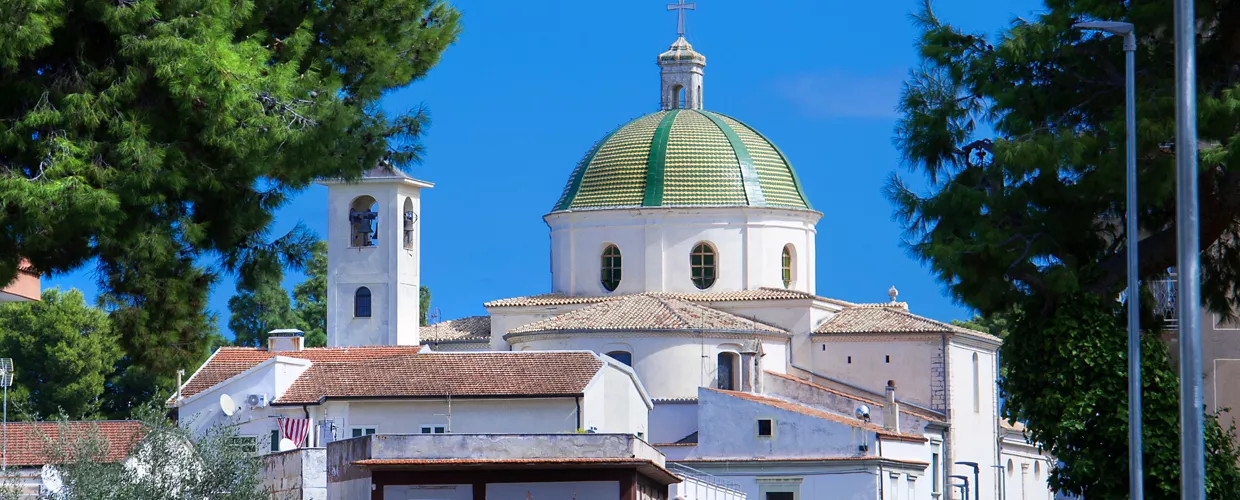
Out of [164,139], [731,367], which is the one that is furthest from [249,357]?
[164,139]

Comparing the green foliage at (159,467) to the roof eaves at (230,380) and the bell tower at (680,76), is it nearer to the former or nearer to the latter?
the roof eaves at (230,380)

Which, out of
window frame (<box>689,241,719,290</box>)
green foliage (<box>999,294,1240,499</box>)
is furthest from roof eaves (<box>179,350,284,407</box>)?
green foliage (<box>999,294,1240,499</box>)

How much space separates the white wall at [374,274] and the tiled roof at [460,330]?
284 cm

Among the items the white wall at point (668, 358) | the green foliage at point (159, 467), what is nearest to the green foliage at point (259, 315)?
the white wall at point (668, 358)

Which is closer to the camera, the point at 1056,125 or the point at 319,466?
the point at 1056,125

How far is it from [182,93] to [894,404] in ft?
140

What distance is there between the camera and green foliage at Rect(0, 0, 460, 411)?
1603 cm

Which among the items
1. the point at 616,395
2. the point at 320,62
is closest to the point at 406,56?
the point at 320,62

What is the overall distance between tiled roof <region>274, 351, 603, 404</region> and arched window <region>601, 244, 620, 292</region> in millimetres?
13988

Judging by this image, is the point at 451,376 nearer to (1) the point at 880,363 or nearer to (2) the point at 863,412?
(2) the point at 863,412

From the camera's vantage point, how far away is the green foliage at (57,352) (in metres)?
71.7

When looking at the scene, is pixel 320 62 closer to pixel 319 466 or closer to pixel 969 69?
pixel 969 69

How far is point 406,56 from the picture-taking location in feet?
63.9

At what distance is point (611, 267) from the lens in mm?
63625
